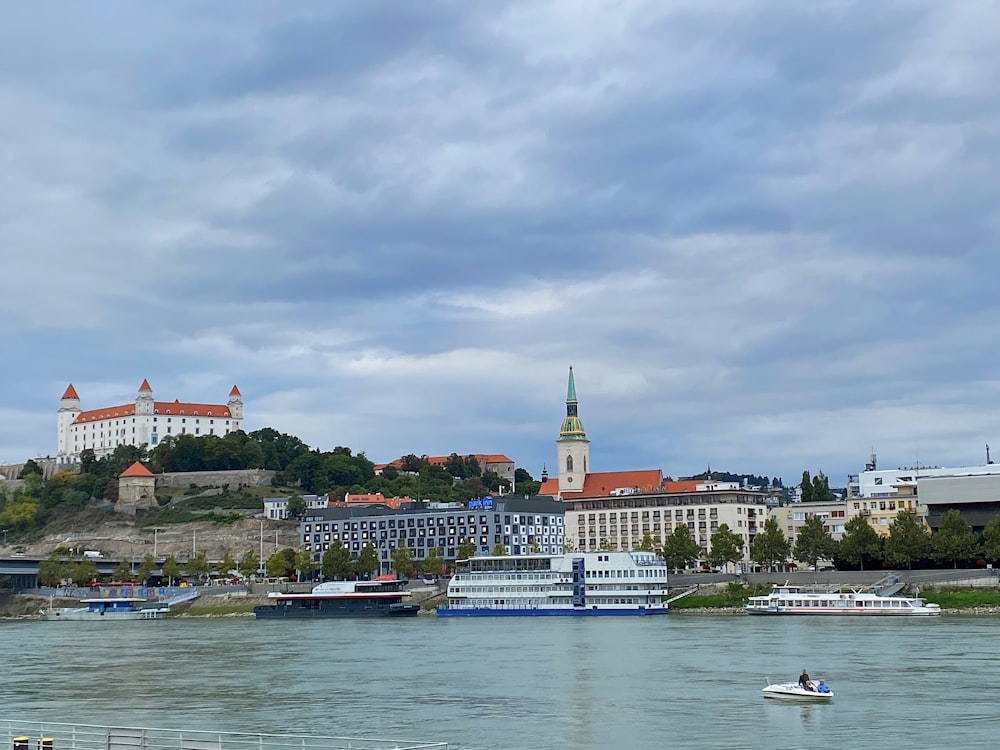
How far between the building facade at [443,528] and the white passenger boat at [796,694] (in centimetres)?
12167

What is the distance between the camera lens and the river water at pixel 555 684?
45.1m

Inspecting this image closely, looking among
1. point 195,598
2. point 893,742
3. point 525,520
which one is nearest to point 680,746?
point 893,742

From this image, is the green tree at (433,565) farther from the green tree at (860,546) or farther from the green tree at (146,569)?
the green tree at (860,546)

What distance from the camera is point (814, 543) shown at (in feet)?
445

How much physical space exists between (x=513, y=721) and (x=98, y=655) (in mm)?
47298

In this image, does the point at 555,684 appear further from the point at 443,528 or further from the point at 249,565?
the point at 249,565

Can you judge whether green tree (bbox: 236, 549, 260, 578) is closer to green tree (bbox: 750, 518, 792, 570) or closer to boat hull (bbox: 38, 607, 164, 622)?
boat hull (bbox: 38, 607, 164, 622)

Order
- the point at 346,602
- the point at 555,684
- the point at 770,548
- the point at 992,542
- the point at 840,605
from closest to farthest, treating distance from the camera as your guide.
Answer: the point at 555,684 < the point at 840,605 < the point at 992,542 < the point at 770,548 < the point at 346,602

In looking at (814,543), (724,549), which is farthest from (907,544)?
(724,549)

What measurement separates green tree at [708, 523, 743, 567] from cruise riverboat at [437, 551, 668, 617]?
10.9m

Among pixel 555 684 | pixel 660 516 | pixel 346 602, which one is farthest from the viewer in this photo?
pixel 660 516

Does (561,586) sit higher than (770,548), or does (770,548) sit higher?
(770,548)

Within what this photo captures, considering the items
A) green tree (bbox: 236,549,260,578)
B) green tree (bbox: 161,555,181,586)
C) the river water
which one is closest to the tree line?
the river water

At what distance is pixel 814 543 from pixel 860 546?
789cm
